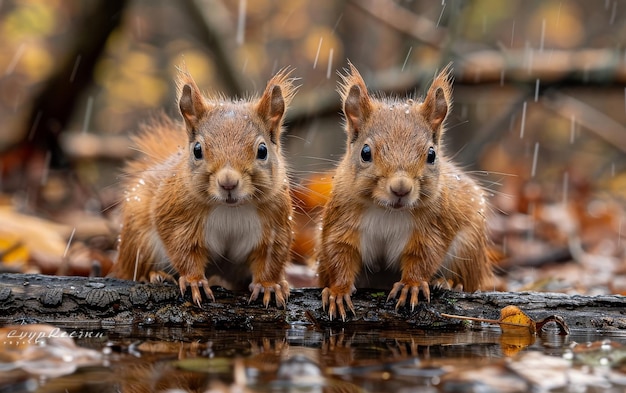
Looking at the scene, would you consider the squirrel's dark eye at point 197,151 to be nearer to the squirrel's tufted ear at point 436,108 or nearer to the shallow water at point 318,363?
the shallow water at point 318,363

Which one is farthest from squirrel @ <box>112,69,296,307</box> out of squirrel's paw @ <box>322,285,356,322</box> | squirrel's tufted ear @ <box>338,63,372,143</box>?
squirrel's tufted ear @ <box>338,63,372,143</box>

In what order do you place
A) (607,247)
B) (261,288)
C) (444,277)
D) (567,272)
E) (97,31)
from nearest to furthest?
(261,288), (444,277), (567,272), (607,247), (97,31)

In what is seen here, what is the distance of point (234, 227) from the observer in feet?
12.6

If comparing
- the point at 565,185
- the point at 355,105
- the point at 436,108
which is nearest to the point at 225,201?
the point at 355,105

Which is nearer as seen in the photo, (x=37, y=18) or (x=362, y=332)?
(x=362, y=332)

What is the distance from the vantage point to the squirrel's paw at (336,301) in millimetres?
3643

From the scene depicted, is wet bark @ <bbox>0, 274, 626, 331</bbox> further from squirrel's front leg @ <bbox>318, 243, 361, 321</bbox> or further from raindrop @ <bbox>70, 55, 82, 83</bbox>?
raindrop @ <bbox>70, 55, 82, 83</bbox>

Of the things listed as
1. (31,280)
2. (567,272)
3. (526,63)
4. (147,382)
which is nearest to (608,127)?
(526,63)

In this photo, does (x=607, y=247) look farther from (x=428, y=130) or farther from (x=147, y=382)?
(x=147, y=382)

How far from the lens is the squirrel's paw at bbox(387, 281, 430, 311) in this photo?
366cm

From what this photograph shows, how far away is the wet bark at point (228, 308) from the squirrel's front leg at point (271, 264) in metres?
0.07

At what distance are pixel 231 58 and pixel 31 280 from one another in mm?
4979

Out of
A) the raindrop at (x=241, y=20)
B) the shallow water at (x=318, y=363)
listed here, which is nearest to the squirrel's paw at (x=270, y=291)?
the shallow water at (x=318, y=363)

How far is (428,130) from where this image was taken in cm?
384
